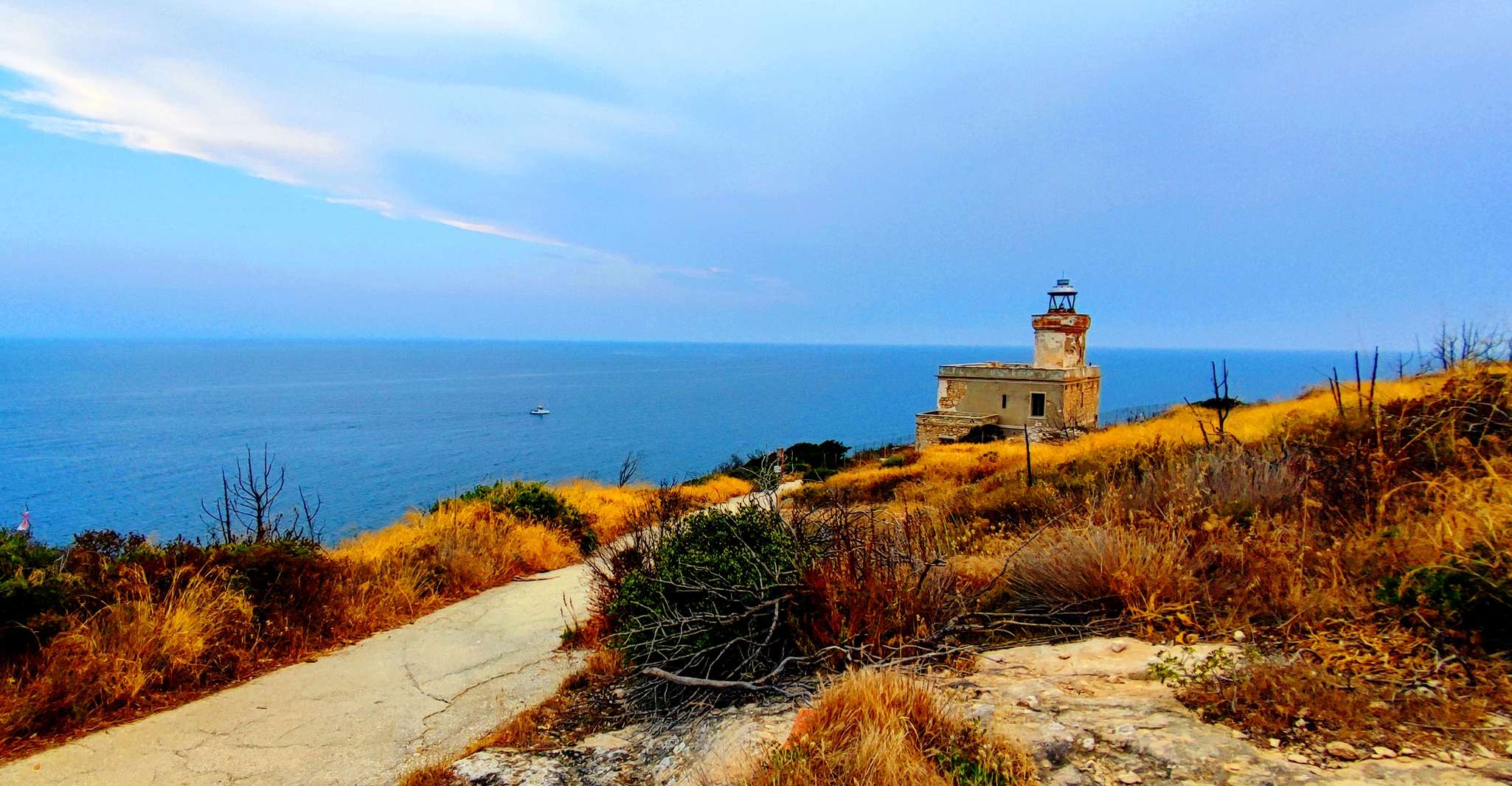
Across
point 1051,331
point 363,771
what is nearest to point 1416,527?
point 363,771

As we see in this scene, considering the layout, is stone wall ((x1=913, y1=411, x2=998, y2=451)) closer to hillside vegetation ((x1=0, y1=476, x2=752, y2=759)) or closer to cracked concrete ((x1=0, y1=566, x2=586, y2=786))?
hillside vegetation ((x1=0, y1=476, x2=752, y2=759))

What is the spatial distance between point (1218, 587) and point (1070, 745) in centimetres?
195

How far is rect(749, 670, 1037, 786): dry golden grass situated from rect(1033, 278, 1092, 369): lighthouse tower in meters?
32.8

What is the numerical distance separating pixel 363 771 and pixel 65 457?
6063 centimetres

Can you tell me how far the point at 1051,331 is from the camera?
3384cm

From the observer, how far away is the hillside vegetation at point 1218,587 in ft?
9.76

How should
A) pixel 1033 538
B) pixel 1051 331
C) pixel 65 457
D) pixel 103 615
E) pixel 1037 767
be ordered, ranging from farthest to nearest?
1. pixel 65 457
2. pixel 1051 331
3. pixel 103 615
4. pixel 1033 538
5. pixel 1037 767

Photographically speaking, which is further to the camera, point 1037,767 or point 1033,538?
point 1033,538

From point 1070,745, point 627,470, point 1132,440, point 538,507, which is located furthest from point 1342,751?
point 627,470

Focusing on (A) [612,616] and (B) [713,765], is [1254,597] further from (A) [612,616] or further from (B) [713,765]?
(A) [612,616]

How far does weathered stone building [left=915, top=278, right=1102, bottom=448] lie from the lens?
3198 cm

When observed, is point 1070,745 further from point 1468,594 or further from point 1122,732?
point 1468,594

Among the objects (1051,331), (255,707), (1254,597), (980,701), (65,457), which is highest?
(1051,331)

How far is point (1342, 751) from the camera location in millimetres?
2584
